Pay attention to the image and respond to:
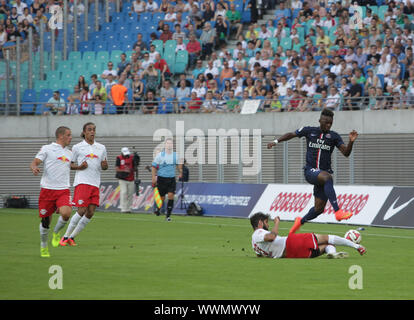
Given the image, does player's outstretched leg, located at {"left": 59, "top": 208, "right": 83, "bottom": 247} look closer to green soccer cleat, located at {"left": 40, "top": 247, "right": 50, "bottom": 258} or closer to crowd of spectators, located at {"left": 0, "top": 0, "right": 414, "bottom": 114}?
green soccer cleat, located at {"left": 40, "top": 247, "right": 50, "bottom": 258}

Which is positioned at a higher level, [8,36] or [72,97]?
[8,36]

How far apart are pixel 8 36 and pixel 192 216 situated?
46.6 feet

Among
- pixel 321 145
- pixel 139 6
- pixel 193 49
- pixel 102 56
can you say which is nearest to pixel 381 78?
pixel 193 49

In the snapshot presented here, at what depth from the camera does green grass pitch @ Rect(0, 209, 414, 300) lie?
38.2ft

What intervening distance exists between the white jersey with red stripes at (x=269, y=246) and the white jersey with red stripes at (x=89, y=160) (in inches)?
172

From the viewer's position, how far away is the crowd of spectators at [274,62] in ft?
101

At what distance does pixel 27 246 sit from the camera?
19047mm

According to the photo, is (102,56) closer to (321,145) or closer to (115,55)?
(115,55)

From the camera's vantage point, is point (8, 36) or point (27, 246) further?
point (8, 36)

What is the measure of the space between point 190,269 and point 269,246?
1948 millimetres

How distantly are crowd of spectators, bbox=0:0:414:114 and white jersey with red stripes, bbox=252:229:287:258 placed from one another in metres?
14.2
